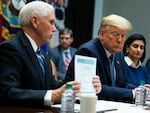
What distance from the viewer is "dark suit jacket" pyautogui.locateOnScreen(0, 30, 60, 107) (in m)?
1.94

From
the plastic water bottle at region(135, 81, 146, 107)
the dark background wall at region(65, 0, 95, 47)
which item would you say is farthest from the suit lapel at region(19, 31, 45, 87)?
the dark background wall at region(65, 0, 95, 47)

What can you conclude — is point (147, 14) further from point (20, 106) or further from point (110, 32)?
point (20, 106)

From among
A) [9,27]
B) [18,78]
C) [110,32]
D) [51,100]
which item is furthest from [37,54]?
[9,27]

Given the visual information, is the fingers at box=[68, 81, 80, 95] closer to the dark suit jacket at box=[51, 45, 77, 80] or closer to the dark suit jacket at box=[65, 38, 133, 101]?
the dark suit jacket at box=[65, 38, 133, 101]

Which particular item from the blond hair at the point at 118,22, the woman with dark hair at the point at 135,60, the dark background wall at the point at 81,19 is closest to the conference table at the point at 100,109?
the blond hair at the point at 118,22

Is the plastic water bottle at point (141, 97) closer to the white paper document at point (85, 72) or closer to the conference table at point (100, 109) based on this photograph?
the conference table at point (100, 109)

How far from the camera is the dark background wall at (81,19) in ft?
22.3

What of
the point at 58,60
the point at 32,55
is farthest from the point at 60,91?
the point at 58,60

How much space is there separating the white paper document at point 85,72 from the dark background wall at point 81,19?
4854 mm

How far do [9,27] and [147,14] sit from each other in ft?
11.0

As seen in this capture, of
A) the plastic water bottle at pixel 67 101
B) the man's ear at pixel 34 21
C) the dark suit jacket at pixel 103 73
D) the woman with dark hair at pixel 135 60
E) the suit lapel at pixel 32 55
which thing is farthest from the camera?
the woman with dark hair at pixel 135 60

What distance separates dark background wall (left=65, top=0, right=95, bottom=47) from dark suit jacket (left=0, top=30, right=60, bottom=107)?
4.62 metres

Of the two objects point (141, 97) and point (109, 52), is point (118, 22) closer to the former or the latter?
point (109, 52)

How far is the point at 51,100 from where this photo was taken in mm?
1932
